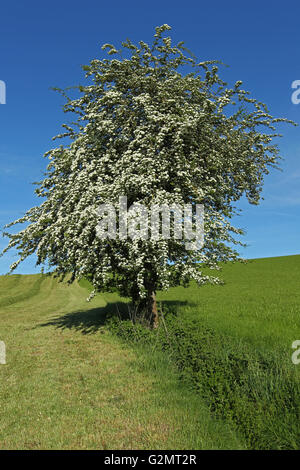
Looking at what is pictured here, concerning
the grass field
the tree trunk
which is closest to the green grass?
the grass field

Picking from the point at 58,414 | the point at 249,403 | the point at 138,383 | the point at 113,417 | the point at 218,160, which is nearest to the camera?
the point at 249,403

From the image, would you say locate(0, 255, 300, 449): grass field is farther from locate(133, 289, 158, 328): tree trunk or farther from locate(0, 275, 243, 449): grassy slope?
locate(133, 289, 158, 328): tree trunk

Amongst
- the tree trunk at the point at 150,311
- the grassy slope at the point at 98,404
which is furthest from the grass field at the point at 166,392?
the tree trunk at the point at 150,311

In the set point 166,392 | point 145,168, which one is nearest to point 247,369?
point 166,392

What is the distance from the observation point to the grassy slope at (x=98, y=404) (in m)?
6.63

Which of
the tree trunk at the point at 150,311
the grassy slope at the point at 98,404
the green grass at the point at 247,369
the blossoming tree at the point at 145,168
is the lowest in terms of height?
the grassy slope at the point at 98,404

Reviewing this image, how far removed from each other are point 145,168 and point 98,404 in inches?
365

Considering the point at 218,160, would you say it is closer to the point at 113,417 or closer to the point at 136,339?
the point at 136,339

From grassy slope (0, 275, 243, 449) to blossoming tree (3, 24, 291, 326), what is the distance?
11.1 feet

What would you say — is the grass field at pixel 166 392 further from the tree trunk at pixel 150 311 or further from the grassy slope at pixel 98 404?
the tree trunk at pixel 150 311

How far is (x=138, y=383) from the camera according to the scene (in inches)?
389

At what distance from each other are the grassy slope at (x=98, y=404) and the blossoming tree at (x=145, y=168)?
3.38m
